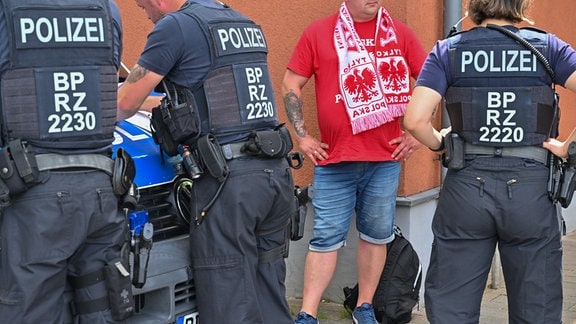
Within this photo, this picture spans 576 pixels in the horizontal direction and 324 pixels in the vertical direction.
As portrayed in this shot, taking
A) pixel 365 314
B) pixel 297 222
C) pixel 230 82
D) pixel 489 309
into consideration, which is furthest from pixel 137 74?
pixel 489 309

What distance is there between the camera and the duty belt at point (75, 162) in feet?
10.6

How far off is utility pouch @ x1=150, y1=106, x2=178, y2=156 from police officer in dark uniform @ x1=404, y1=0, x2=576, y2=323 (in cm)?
106

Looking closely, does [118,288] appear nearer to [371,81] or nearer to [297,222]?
[297,222]

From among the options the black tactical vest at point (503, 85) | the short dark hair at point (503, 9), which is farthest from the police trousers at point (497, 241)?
the short dark hair at point (503, 9)

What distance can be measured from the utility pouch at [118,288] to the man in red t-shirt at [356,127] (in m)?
1.87

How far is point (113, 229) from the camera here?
11.2 feet

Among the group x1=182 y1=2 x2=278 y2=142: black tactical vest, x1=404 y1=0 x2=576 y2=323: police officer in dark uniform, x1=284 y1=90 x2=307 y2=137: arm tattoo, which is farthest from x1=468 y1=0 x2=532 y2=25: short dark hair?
x1=284 y1=90 x2=307 y2=137: arm tattoo

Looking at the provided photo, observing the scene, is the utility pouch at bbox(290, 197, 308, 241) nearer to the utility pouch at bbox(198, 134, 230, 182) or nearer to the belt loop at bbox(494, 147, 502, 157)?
the utility pouch at bbox(198, 134, 230, 182)

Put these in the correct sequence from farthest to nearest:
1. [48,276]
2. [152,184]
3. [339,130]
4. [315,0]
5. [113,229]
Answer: [315,0] < [339,130] < [152,184] < [113,229] < [48,276]

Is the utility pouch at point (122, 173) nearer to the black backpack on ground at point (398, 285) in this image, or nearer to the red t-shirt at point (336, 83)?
the red t-shirt at point (336, 83)

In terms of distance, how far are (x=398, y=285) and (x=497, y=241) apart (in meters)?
1.23

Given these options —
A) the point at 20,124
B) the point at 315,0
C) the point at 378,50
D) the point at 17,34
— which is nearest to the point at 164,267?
the point at 20,124

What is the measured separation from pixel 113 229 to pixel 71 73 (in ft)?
2.02

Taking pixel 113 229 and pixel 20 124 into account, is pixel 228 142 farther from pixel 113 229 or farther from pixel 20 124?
pixel 20 124
